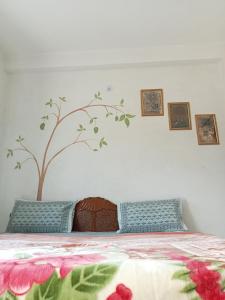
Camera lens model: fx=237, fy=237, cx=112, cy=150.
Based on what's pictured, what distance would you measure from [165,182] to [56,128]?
1.35 m

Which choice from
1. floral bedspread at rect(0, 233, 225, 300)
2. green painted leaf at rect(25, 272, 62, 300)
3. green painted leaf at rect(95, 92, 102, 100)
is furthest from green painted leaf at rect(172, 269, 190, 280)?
green painted leaf at rect(95, 92, 102, 100)

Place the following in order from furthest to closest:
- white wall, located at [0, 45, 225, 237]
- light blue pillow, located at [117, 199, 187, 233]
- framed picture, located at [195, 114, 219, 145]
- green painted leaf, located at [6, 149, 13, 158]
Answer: green painted leaf, located at [6, 149, 13, 158] → framed picture, located at [195, 114, 219, 145] → white wall, located at [0, 45, 225, 237] → light blue pillow, located at [117, 199, 187, 233]

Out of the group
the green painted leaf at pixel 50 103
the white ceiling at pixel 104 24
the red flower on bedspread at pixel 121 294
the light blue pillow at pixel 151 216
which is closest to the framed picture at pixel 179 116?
the white ceiling at pixel 104 24

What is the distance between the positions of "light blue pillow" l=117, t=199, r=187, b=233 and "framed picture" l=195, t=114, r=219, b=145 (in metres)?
0.78

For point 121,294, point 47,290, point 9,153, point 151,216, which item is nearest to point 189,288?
point 121,294

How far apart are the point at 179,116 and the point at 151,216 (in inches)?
46.5

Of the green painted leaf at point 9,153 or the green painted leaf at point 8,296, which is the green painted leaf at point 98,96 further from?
the green painted leaf at point 8,296

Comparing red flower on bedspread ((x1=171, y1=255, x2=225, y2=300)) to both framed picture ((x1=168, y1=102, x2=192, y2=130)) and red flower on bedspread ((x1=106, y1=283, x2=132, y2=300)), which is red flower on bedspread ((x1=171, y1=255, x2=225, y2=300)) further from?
framed picture ((x1=168, y1=102, x2=192, y2=130))

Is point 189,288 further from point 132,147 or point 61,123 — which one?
point 61,123

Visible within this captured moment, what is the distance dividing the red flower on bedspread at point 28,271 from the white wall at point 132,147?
1819 millimetres

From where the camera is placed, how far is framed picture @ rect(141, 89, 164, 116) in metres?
2.70

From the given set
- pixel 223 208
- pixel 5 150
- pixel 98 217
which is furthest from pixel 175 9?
pixel 5 150

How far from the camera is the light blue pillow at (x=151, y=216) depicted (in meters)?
2.07

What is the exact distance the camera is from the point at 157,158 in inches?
100
